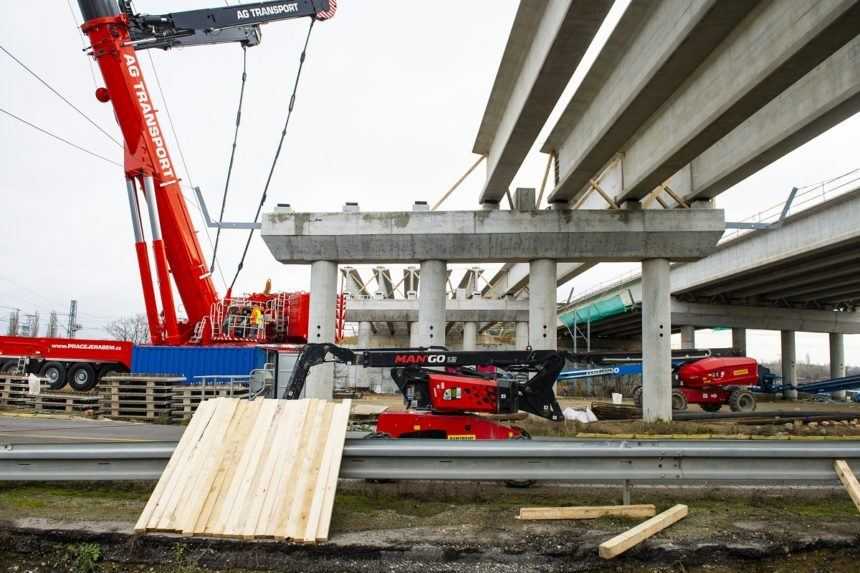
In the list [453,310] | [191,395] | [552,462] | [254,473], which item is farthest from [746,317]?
[254,473]

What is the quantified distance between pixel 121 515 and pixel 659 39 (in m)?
11.5

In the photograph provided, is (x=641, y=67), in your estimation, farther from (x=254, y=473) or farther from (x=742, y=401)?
(x=742, y=401)

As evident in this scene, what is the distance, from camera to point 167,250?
2088 cm

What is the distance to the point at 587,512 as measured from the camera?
5.18 metres

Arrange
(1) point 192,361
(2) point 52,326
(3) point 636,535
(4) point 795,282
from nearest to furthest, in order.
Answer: (3) point 636,535 → (1) point 192,361 → (4) point 795,282 → (2) point 52,326

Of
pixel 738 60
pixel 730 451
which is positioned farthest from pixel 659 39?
pixel 730 451

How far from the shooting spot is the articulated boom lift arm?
1888 centimetres

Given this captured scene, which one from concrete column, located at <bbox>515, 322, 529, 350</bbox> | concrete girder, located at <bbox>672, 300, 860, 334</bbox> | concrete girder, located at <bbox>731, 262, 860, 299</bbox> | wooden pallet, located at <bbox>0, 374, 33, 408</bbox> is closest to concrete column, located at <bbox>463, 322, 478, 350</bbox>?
concrete column, located at <bbox>515, 322, 529, 350</bbox>

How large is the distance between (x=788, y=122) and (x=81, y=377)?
23444 mm

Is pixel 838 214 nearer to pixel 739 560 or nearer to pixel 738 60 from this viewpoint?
pixel 738 60

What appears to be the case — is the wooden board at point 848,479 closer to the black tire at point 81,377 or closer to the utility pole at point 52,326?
the black tire at point 81,377

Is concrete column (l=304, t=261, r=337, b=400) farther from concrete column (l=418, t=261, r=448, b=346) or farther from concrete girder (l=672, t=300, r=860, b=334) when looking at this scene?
concrete girder (l=672, t=300, r=860, b=334)

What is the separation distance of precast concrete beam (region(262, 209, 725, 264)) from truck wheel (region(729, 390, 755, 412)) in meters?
7.00

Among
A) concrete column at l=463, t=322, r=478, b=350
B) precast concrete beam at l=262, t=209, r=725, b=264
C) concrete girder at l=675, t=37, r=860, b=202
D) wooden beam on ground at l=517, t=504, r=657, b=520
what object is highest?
concrete girder at l=675, t=37, r=860, b=202
